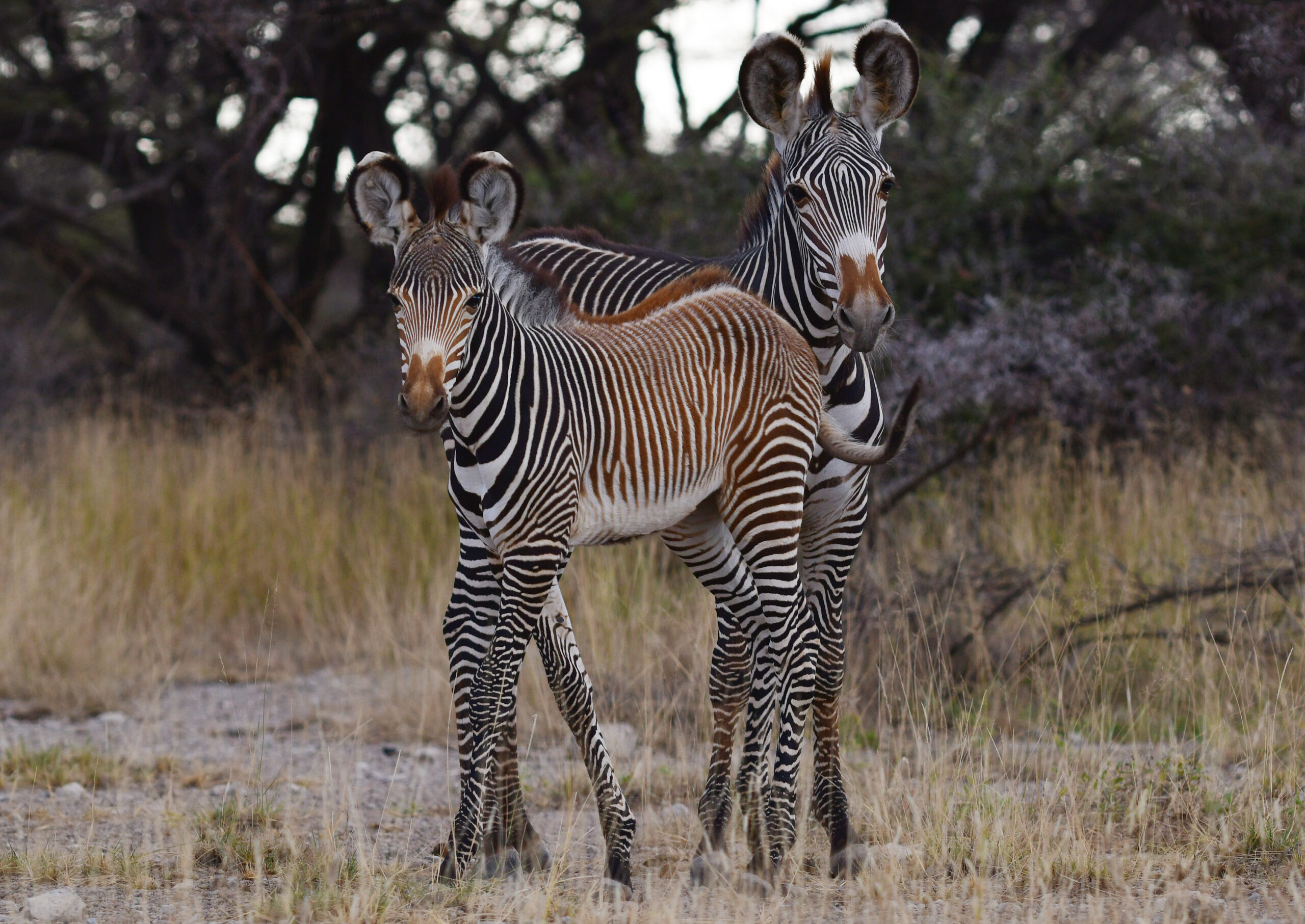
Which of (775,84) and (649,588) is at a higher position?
(775,84)

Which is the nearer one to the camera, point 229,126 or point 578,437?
point 578,437

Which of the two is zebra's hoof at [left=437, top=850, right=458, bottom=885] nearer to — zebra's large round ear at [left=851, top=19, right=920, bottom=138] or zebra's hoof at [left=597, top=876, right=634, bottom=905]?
zebra's hoof at [left=597, top=876, right=634, bottom=905]

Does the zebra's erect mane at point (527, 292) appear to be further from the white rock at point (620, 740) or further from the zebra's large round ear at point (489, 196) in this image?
the white rock at point (620, 740)

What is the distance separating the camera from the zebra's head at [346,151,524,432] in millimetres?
3955

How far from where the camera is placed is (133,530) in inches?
377

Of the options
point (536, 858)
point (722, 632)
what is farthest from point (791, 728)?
point (536, 858)

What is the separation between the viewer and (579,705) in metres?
4.78

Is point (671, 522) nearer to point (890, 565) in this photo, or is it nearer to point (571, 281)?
point (571, 281)

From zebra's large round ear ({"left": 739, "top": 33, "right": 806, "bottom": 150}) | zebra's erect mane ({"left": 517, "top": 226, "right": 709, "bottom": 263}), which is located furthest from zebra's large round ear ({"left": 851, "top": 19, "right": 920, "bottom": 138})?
zebra's erect mane ({"left": 517, "top": 226, "right": 709, "bottom": 263})

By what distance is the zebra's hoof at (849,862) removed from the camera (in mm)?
4914

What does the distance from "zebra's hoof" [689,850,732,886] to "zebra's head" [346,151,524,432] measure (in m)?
1.89

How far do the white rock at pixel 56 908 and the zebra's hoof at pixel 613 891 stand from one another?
1.71 m

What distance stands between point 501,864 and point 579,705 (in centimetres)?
65

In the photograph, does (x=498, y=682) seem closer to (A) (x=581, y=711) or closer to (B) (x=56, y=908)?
(A) (x=581, y=711)
